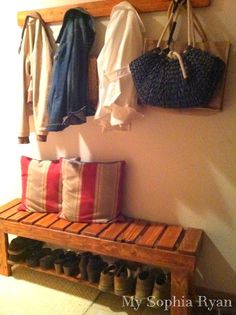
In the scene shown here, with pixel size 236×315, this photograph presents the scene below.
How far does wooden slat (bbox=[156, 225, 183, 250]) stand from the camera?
1.46 metres

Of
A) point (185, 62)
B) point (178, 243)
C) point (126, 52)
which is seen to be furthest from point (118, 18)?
point (178, 243)

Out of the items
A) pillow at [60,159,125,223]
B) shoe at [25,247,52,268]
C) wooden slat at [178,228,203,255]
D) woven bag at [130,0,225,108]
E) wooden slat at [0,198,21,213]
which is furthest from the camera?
wooden slat at [0,198,21,213]

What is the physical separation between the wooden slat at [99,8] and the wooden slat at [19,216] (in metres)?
1.17

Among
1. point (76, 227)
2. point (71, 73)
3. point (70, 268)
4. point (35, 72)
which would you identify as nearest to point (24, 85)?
point (35, 72)

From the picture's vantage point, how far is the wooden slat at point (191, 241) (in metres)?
1.40

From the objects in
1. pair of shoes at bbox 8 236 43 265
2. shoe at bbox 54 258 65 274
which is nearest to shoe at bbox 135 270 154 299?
shoe at bbox 54 258 65 274

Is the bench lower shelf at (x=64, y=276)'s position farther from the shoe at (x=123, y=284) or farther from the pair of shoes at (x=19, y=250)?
the shoe at (x=123, y=284)

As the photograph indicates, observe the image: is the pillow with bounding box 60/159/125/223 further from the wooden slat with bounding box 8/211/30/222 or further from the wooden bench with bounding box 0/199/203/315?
the wooden slat with bounding box 8/211/30/222

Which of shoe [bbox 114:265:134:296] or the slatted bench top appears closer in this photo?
the slatted bench top

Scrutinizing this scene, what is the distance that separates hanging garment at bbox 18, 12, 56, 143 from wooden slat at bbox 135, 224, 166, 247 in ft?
2.61

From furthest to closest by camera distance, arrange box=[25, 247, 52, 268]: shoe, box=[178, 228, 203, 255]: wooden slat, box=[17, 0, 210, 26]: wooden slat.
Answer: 1. box=[25, 247, 52, 268]: shoe
2. box=[17, 0, 210, 26]: wooden slat
3. box=[178, 228, 203, 255]: wooden slat

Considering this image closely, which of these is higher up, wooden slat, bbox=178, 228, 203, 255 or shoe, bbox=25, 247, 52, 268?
wooden slat, bbox=178, 228, 203, 255

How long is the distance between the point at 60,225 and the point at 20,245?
397 millimetres

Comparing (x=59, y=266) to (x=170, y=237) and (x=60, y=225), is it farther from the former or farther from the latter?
(x=170, y=237)
